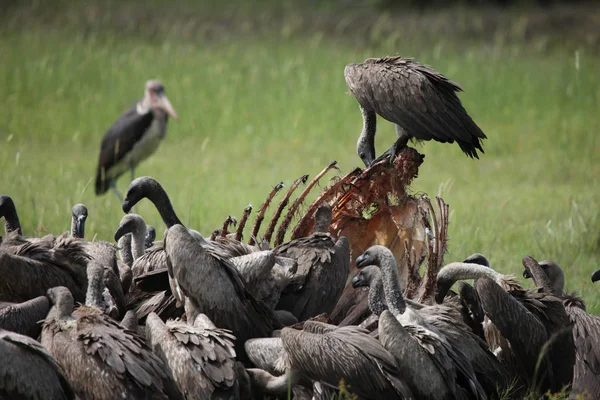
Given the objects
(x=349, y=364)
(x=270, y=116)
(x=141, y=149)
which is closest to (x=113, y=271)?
(x=349, y=364)

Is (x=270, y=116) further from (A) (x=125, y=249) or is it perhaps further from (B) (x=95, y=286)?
(B) (x=95, y=286)

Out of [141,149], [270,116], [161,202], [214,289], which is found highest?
[270,116]

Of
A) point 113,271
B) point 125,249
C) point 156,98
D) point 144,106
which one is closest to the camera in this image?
point 113,271

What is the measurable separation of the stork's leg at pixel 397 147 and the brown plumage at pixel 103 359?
216 centimetres

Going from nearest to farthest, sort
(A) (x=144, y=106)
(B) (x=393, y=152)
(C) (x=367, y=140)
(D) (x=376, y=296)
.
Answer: (D) (x=376, y=296)
(B) (x=393, y=152)
(C) (x=367, y=140)
(A) (x=144, y=106)

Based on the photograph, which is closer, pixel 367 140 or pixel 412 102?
pixel 412 102

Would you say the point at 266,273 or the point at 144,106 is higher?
the point at 144,106

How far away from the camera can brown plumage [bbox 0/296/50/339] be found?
15.5 ft

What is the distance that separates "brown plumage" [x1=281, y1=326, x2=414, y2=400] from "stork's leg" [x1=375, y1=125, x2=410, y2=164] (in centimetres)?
175

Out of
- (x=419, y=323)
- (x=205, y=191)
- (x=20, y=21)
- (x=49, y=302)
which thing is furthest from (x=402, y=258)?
(x=20, y=21)

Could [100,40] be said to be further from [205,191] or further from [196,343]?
[196,343]

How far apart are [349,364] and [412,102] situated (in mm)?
2322

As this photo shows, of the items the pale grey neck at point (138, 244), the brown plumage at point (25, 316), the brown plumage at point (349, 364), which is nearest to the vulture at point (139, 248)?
the pale grey neck at point (138, 244)

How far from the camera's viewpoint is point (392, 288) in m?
5.05
